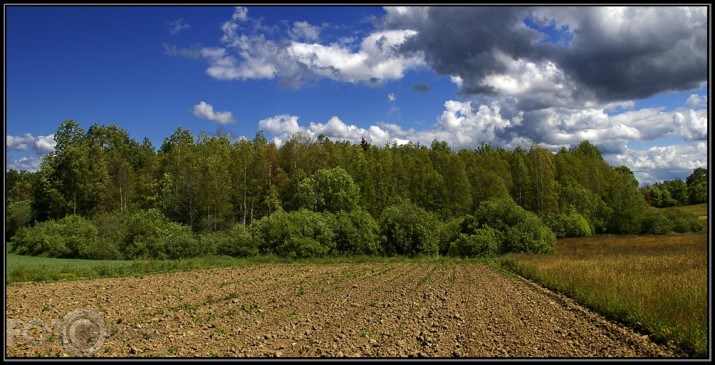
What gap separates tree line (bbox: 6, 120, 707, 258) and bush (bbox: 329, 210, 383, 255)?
5.3 inches

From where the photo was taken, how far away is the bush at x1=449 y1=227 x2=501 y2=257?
4519cm

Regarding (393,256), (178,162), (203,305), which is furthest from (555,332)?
(178,162)

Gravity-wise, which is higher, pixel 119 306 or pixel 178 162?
pixel 178 162

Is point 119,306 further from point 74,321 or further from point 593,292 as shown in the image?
point 593,292

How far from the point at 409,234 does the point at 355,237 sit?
19.4 feet

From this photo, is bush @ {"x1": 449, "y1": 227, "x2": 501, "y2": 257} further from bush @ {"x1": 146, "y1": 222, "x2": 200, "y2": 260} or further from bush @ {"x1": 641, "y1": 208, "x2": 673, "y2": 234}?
bush @ {"x1": 641, "y1": 208, "x2": 673, "y2": 234}

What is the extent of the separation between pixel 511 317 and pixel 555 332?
196 cm

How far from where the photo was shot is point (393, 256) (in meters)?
45.9

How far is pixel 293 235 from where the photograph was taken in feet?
140

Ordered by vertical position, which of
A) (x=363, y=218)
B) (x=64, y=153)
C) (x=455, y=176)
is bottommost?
(x=363, y=218)

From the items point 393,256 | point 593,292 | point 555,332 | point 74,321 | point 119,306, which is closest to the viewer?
point 555,332

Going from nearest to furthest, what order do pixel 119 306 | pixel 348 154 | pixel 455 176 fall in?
pixel 119 306 < pixel 455 176 < pixel 348 154

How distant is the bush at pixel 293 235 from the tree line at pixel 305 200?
0.42 feet

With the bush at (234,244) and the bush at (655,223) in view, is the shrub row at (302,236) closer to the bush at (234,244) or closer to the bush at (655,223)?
the bush at (234,244)
